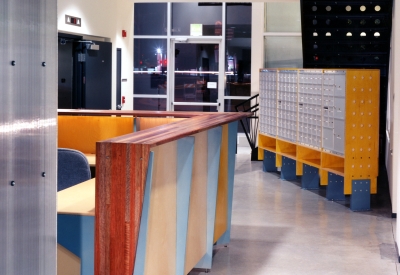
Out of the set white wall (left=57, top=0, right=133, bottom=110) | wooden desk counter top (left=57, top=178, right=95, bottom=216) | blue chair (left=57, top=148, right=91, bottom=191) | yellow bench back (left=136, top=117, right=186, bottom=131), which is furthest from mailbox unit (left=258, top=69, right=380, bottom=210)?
wooden desk counter top (left=57, top=178, right=95, bottom=216)

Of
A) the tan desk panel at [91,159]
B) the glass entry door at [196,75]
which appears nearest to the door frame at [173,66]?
the glass entry door at [196,75]

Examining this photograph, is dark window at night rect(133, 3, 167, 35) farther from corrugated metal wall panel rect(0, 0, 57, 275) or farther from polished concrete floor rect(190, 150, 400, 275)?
corrugated metal wall panel rect(0, 0, 57, 275)

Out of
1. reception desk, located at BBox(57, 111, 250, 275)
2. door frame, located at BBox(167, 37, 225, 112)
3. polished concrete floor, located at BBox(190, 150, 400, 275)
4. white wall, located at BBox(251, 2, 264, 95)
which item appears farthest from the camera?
door frame, located at BBox(167, 37, 225, 112)

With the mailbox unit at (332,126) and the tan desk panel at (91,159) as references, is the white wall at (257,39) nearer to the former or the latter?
the mailbox unit at (332,126)

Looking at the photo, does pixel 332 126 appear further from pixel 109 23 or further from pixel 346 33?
pixel 109 23

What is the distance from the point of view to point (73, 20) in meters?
8.75

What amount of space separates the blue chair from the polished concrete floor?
126 cm

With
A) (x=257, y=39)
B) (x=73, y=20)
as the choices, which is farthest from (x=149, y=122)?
(x=257, y=39)

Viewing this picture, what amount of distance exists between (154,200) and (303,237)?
2997mm

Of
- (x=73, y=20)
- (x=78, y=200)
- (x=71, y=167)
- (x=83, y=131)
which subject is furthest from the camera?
(x=73, y=20)

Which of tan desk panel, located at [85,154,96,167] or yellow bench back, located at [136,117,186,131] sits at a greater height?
yellow bench back, located at [136,117,186,131]

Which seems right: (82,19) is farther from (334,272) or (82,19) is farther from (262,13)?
(334,272)

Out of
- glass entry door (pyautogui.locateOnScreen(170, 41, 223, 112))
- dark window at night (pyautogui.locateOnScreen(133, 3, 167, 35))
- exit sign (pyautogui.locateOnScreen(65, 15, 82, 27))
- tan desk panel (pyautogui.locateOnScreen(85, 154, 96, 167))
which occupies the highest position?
dark window at night (pyautogui.locateOnScreen(133, 3, 167, 35))

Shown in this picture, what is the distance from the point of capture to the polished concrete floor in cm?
462
